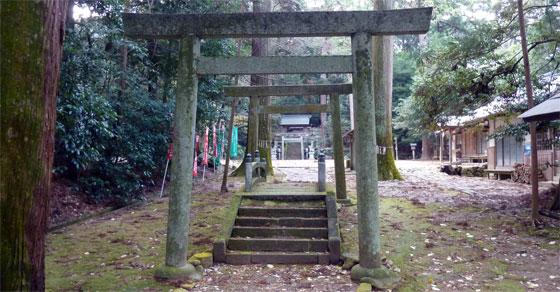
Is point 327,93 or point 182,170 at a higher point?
point 327,93

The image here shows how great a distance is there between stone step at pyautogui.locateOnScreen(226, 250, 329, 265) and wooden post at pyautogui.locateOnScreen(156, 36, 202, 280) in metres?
0.92

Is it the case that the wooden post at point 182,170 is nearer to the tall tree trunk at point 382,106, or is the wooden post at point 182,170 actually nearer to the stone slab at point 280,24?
the stone slab at point 280,24

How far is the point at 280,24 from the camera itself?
5426 mm

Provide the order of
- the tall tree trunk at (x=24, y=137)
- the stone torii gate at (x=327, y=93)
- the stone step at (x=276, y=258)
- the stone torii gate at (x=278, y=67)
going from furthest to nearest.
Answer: the stone torii gate at (x=327, y=93) < the stone step at (x=276, y=258) < the stone torii gate at (x=278, y=67) < the tall tree trunk at (x=24, y=137)

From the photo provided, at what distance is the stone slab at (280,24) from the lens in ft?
17.4

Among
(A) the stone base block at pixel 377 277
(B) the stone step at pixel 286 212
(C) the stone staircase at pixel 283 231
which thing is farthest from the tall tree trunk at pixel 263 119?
(A) the stone base block at pixel 377 277

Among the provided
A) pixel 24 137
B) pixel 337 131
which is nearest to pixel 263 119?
pixel 337 131

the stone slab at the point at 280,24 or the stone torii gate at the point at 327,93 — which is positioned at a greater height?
the stone slab at the point at 280,24

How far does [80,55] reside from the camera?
26.7 feet

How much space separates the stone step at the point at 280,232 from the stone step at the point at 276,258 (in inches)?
21.8

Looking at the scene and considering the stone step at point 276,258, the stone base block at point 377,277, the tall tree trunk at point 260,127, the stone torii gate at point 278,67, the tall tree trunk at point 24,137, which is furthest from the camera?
the tall tree trunk at point 260,127

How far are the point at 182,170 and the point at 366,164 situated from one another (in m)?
2.37

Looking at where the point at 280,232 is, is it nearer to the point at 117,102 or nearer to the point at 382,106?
the point at 117,102

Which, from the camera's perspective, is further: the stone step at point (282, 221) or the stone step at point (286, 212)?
the stone step at point (286, 212)
